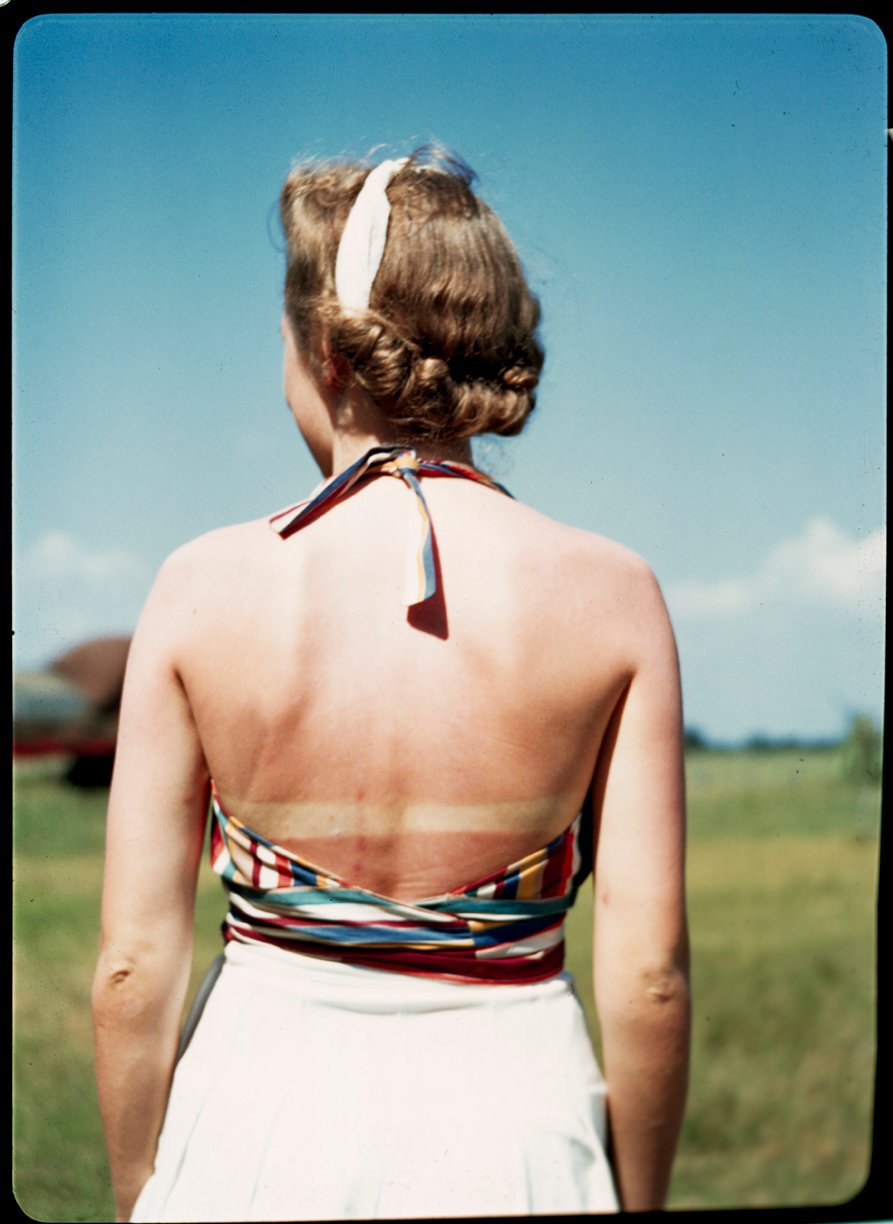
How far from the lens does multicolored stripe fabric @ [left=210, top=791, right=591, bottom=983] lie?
1.44 m

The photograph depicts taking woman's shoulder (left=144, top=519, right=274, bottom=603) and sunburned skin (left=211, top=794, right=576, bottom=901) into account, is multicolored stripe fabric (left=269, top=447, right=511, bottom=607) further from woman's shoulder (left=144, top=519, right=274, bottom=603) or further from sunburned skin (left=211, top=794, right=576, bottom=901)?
sunburned skin (left=211, top=794, right=576, bottom=901)

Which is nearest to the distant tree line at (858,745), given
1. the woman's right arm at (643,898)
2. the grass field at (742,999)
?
the grass field at (742,999)

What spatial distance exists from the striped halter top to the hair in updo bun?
0.37ft

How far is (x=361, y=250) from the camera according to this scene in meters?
1.50

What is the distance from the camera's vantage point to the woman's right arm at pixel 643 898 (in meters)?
1.47

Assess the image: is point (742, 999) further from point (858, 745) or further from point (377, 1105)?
point (377, 1105)

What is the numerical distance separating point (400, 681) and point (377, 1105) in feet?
1.64

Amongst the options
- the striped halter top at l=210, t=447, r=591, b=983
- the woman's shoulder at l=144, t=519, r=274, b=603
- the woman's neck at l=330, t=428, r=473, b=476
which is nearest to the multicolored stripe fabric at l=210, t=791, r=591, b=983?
the striped halter top at l=210, t=447, r=591, b=983

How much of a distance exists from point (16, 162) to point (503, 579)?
1.12 m

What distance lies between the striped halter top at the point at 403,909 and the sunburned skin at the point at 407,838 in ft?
0.04

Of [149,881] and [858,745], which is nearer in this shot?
[149,881]

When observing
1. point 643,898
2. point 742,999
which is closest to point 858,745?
point 643,898

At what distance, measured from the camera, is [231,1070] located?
56.6 inches
